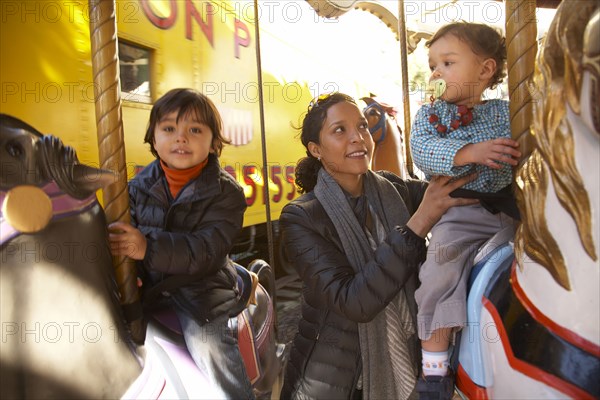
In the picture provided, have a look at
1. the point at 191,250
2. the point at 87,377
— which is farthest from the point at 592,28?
the point at 87,377

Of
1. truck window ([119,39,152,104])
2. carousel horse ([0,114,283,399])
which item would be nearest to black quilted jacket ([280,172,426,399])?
carousel horse ([0,114,283,399])

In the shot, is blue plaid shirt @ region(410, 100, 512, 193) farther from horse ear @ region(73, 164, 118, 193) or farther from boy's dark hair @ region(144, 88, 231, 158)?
horse ear @ region(73, 164, 118, 193)

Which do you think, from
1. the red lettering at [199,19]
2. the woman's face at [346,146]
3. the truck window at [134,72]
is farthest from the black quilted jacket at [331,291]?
the red lettering at [199,19]

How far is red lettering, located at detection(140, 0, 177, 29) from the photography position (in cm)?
270

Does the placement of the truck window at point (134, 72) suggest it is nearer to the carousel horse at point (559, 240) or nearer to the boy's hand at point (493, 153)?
the boy's hand at point (493, 153)

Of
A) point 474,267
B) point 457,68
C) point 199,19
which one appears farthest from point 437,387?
point 199,19

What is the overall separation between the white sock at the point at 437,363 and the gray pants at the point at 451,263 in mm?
58

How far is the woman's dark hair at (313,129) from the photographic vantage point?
1683 millimetres

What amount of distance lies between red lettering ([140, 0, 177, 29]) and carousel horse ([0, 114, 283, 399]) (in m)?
1.88

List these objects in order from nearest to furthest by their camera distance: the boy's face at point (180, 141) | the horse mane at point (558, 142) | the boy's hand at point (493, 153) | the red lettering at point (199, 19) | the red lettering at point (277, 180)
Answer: the horse mane at point (558, 142)
the boy's hand at point (493, 153)
the boy's face at point (180, 141)
the red lettering at point (199, 19)
the red lettering at point (277, 180)

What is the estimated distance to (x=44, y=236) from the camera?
40.4 inches

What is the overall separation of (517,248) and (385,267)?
367mm

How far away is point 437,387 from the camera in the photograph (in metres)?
1.27

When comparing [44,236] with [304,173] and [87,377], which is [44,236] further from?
[304,173]
